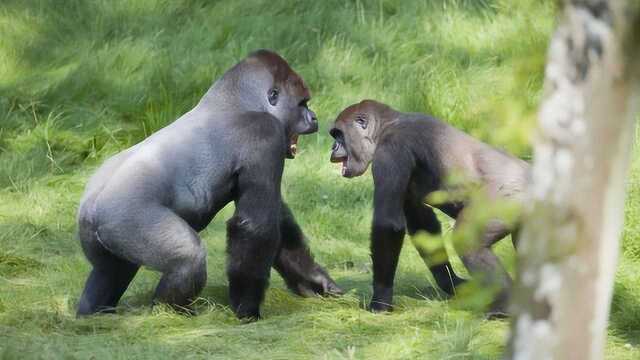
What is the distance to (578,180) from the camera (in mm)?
2152

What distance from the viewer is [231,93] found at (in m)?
5.46

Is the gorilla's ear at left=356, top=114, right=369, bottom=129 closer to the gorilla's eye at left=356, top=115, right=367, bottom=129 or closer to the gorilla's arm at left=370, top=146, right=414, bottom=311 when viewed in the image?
the gorilla's eye at left=356, top=115, right=367, bottom=129

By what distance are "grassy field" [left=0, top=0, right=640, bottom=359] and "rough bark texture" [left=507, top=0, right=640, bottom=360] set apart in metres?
2.59

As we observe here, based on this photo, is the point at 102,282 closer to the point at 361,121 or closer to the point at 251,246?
the point at 251,246

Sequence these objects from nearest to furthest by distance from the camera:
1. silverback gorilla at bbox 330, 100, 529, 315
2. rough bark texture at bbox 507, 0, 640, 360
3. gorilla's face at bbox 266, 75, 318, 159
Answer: rough bark texture at bbox 507, 0, 640, 360
silverback gorilla at bbox 330, 100, 529, 315
gorilla's face at bbox 266, 75, 318, 159

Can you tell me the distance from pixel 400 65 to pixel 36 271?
3.15 m

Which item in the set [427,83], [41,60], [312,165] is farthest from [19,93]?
[427,83]

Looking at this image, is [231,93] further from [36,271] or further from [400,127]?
[36,271]

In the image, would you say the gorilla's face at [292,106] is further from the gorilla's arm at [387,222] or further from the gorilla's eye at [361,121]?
the gorilla's arm at [387,222]

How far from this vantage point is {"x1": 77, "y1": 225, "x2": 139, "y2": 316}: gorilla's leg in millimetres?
5148

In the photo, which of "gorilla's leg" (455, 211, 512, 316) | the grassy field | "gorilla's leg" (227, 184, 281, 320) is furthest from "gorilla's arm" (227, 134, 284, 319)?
"gorilla's leg" (455, 211, 512, 316)

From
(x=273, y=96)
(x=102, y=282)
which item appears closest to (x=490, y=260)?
(x=273, y=96)

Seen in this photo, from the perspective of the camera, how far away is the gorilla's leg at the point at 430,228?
18.0ft

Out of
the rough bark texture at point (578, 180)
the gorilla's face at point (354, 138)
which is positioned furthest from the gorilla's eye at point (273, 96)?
the rough bark texture at point (578, 180)
